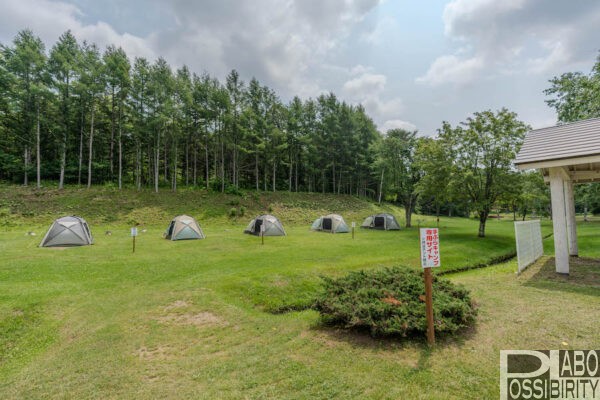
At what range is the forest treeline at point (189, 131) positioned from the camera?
1805 centimetres

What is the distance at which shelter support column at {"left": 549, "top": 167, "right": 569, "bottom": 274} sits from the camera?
7.54 meters

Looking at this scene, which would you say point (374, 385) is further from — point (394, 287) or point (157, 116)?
point (157, 116)

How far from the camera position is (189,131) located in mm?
32000

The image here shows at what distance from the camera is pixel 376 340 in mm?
4148

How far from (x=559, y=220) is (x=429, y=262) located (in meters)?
6.63

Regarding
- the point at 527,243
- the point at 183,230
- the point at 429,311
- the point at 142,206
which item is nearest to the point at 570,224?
the point at 527,243

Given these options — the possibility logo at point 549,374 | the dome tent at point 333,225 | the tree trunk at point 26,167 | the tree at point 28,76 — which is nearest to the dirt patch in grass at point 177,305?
the possibility logo at point 549,374

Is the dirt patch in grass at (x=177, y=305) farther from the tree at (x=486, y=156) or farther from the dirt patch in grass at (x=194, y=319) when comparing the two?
the tree at (x=486, y=156)

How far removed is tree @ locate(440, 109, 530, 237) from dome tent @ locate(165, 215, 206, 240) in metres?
17.0

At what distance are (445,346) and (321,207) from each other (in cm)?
2895

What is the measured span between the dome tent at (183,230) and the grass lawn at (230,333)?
4.58 meters

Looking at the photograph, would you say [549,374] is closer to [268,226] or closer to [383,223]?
[268,226]

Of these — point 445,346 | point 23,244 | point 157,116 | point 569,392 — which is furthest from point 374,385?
point 157,116

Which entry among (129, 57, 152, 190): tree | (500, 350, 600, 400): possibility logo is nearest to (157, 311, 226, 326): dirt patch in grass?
(500, 350, 600, 400): possibility logo
